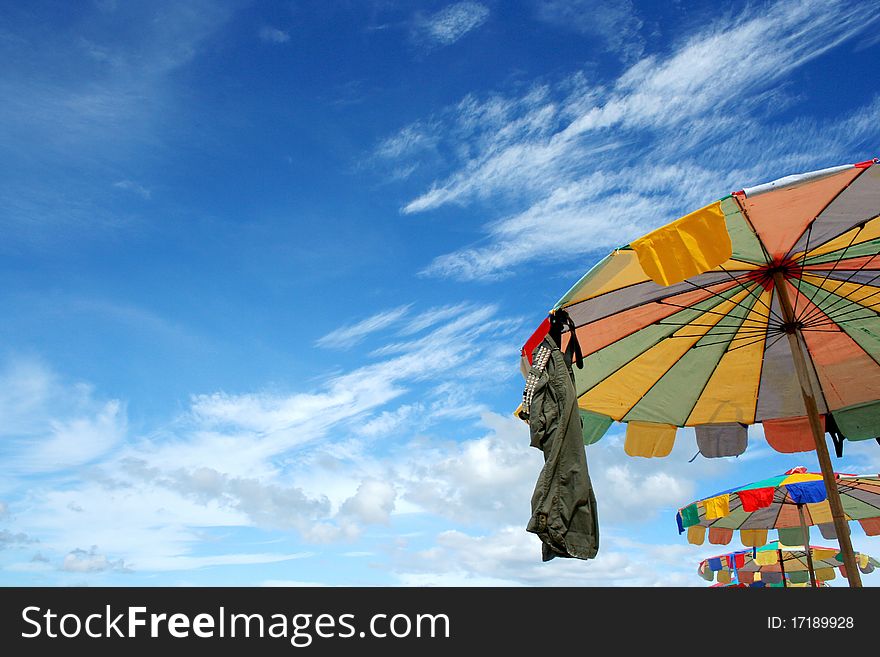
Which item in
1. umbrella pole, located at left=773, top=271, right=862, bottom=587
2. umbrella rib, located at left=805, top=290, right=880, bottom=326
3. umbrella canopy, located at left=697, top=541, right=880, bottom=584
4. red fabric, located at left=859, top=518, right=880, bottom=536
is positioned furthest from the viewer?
umbrella canopy, located at left=697, top=541, right=880, bottom=584

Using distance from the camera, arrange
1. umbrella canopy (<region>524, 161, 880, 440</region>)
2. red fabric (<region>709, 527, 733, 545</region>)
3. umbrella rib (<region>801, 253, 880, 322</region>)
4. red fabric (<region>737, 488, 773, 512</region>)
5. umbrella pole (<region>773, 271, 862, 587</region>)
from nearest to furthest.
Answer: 1. umbrella canopy (<region>524, 161, 880, 440</region>)
2. umbrella pole (<region>773, 271, 862, 587</region>)
3. umbrella rib (<region>801, 253, 880, 322</region>)
4. red fabric (<region>737, 488, 773, 512</region>)
5. red fabric (<region>709, 527, 733, 545</region>)

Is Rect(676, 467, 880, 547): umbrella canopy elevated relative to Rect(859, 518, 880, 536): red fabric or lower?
elevated

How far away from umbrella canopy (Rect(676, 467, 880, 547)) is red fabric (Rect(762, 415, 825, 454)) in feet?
1.77

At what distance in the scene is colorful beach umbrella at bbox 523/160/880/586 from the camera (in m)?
3.96

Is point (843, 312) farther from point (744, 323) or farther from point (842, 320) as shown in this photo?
point (744, 323)

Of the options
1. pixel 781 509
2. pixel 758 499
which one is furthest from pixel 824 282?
pixel 781 509

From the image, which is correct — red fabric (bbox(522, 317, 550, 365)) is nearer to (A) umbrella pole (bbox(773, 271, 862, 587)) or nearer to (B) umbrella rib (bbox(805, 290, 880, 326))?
(A) umbrella pole (bbox(773, 271, 862, 587))

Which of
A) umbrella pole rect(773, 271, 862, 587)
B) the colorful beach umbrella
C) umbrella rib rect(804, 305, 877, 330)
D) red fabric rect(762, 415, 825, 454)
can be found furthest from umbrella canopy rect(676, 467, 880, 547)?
umbrella rib rect(804, 305, 877, 330)
